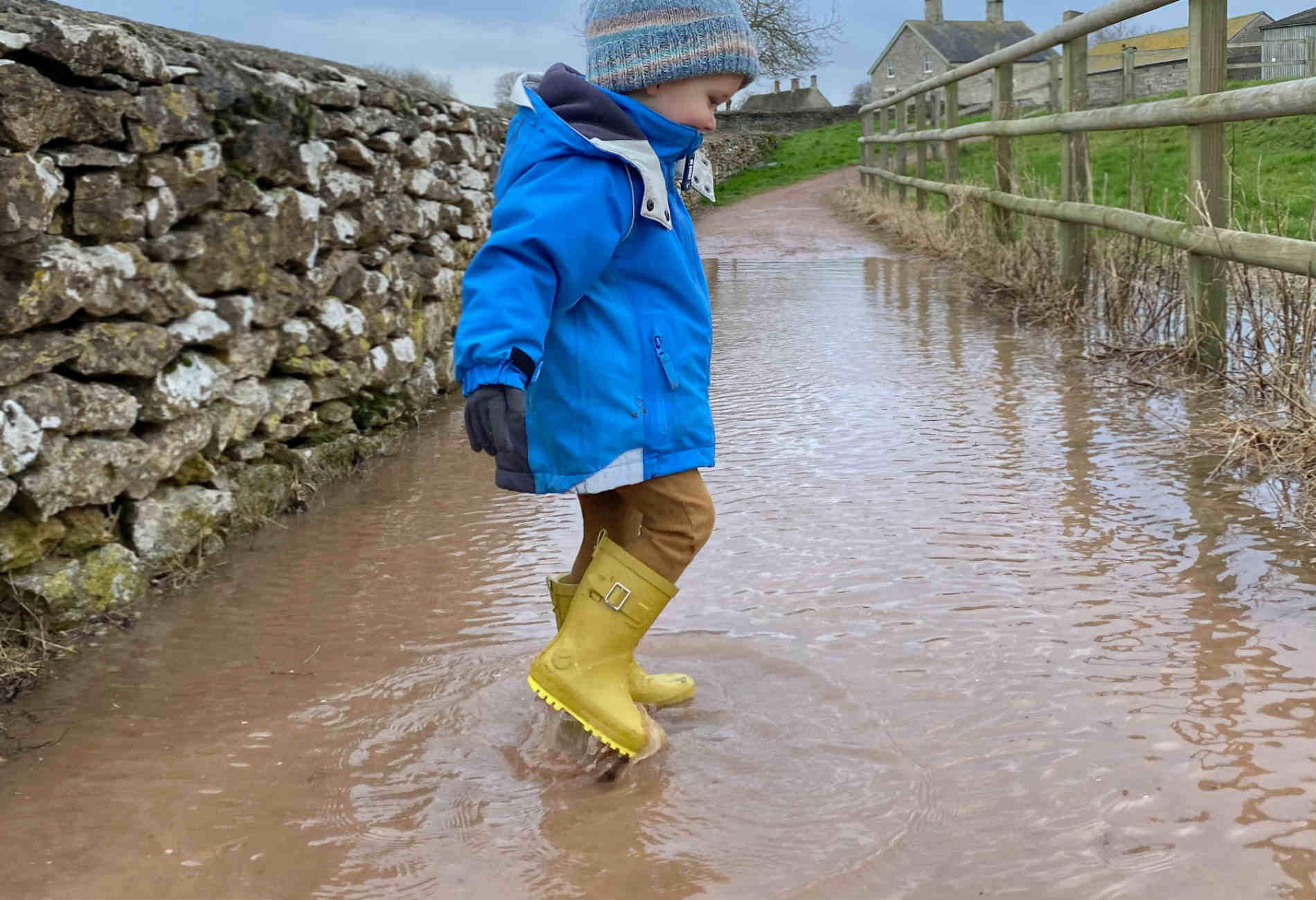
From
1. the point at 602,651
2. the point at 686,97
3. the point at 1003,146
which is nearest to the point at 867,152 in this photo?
the point at 1003,146

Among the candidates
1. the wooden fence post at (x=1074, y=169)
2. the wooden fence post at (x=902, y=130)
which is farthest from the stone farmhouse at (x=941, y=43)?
the wooden fence post at (x=1074, y=169)

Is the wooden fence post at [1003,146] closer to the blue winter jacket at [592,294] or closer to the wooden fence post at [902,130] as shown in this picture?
the wooden fence post at [902,130]

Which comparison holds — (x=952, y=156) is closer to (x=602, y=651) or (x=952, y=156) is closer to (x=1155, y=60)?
(x=602, y=651)

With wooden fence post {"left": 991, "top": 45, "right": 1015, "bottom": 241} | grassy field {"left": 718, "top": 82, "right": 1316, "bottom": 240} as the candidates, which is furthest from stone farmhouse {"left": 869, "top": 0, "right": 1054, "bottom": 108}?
wooden fence post {"left": 991, "top": 45, "right": 1015, "bottom": 241}

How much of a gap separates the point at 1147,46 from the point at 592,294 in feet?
164

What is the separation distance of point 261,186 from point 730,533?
6.39 feet

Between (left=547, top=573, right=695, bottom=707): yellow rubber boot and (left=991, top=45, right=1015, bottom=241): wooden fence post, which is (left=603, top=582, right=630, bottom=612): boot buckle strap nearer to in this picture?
(left=547, top=573, right=695, bottom=707): yellow rubber boot

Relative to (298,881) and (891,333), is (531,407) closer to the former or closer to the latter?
(298,881)

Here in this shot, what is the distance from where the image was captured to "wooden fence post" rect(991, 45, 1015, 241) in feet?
28.2

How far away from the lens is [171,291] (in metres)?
3.55

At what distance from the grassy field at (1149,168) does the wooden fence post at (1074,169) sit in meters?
0.18

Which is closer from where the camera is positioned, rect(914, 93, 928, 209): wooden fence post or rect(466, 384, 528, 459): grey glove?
rect(466, 384, 528, 459): grey glove

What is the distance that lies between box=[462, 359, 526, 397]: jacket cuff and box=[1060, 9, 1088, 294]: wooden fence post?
571 cm

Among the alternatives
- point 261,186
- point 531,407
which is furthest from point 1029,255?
point 531,407
